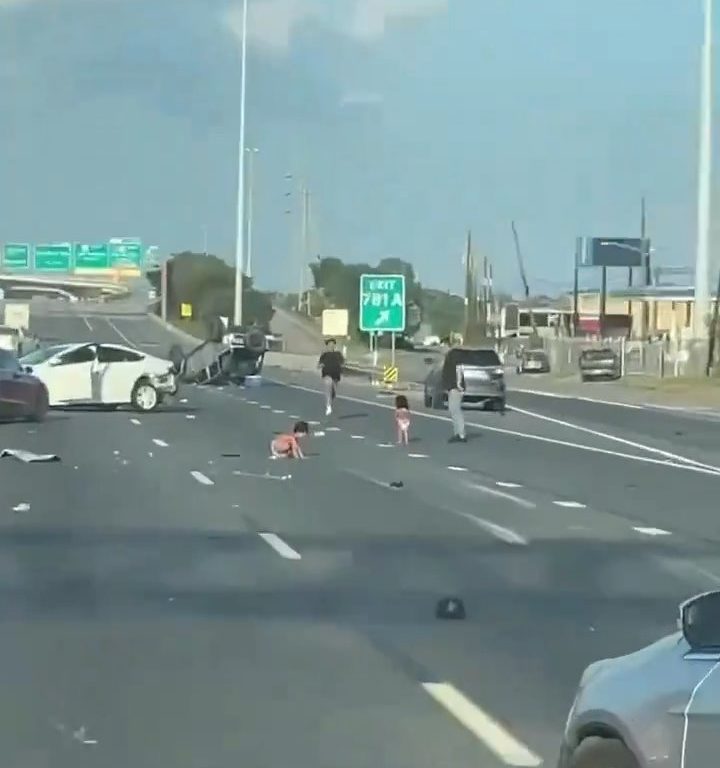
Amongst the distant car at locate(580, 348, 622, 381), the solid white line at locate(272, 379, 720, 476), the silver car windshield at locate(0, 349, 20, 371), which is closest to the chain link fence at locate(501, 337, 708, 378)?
the distant car at locate(580, 348, 622, 381)

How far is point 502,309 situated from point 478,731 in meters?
161

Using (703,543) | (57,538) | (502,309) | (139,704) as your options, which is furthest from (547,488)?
(502,309)

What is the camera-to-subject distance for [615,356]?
85188 millimetres

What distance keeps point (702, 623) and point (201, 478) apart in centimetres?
2059

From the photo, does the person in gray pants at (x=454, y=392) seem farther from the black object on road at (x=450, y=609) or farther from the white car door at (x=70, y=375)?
the black object on road at (x=450, y=609)

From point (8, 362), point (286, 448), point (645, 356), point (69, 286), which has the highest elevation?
point (8, 362)

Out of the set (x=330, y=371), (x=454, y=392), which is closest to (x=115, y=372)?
(x=330, y=371)

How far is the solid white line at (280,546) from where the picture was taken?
16450 mm

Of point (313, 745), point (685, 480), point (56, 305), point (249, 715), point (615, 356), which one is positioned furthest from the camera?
point (56, 305)

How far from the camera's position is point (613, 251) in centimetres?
17238

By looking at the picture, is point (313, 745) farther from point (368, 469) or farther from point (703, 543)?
point (368, 469)

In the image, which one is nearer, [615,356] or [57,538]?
[57,538]

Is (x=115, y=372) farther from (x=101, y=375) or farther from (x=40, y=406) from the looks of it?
(x=40, y=406)

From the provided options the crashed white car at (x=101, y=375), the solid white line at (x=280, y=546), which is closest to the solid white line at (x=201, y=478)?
the solid white line at (x=280, y=546)
